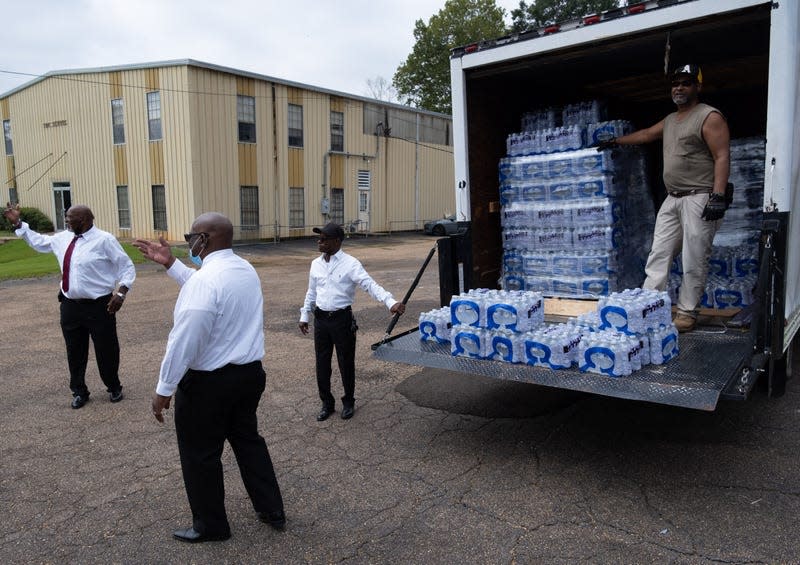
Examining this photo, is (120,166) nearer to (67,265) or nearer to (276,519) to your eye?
(67,265)

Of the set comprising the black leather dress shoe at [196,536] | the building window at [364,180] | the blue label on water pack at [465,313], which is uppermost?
the building window at [364,180]

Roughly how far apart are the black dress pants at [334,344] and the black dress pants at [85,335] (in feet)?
6.67

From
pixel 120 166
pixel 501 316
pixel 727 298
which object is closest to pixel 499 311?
pixel 501 316

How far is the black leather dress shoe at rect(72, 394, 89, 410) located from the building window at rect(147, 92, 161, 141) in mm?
19298

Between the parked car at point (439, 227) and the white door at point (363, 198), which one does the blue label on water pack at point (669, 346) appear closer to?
the parked car at point (439, 227)

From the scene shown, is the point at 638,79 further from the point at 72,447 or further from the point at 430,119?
the point at 430,119

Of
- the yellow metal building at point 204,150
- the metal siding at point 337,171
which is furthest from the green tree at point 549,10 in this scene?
the metal siding at point 337,171

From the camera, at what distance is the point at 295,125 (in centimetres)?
2559

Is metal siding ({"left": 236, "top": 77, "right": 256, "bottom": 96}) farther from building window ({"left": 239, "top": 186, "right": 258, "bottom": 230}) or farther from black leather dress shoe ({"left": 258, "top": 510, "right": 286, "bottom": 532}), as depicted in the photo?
black leather dress shoe ({"left": 258, "top": 510, "right": 286, "bottom": 532})

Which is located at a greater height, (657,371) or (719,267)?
(719,267)

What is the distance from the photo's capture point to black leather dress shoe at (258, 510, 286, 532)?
3580 mm

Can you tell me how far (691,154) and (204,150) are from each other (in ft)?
67.0

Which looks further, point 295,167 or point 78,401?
point 295,167

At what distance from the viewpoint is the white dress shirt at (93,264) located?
567 cm
